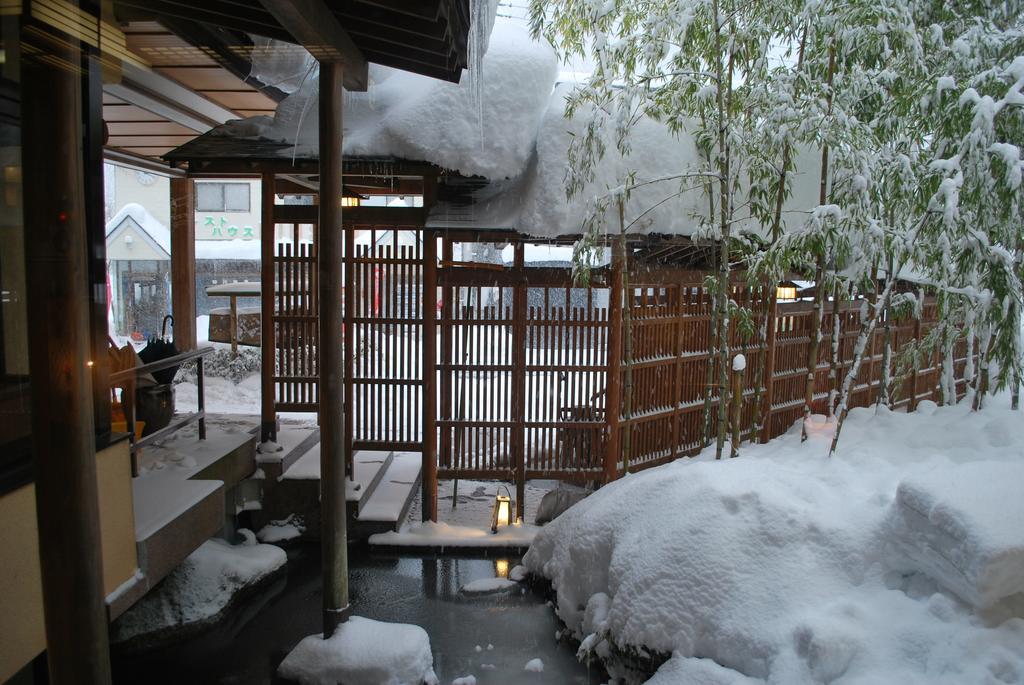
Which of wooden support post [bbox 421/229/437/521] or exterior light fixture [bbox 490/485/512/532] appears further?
exterior light fixture [bbox 490/485/512/532]

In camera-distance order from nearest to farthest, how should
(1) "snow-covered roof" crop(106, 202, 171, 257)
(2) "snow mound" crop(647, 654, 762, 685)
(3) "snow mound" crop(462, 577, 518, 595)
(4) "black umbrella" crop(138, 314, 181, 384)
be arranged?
1. (2) "snow mound" crop(647, 654, 762, 685)
2. (3) "snow mound" crop(462, 577, 518, 595)
3. (4) "black umbrella" crop(138, 314, 181, 384)
4. (1) "snow-covered roof" crop(106, 202, 171, 257)

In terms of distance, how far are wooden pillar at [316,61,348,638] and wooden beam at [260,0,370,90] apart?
11cm

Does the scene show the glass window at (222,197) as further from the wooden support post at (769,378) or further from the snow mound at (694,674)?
the snow mound at (694,674)

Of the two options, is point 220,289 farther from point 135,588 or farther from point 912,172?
point 912,172

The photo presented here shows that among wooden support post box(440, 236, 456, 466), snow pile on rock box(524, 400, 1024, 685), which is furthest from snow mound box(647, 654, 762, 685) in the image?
wooden support post box(440, 236, 456, 466)

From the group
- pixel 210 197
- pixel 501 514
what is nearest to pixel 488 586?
pixel 501 514

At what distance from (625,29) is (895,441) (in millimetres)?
4621

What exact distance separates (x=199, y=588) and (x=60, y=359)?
3706mm

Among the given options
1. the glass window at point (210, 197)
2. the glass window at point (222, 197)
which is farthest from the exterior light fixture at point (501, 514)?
the glass window at point (210, 197)

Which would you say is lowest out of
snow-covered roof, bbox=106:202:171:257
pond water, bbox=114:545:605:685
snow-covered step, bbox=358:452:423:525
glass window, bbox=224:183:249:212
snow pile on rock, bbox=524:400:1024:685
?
pond water, bbox=114:545:605:685

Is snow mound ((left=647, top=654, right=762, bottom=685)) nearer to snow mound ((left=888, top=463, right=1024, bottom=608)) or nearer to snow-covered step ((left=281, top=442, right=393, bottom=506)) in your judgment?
snow mound ((left=888, top=463, right=1024, bottom=608))

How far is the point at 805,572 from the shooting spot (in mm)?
4121

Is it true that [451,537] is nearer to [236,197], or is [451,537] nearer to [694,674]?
[694,674]

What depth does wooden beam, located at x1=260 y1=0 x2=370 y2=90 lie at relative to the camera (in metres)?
3.54
